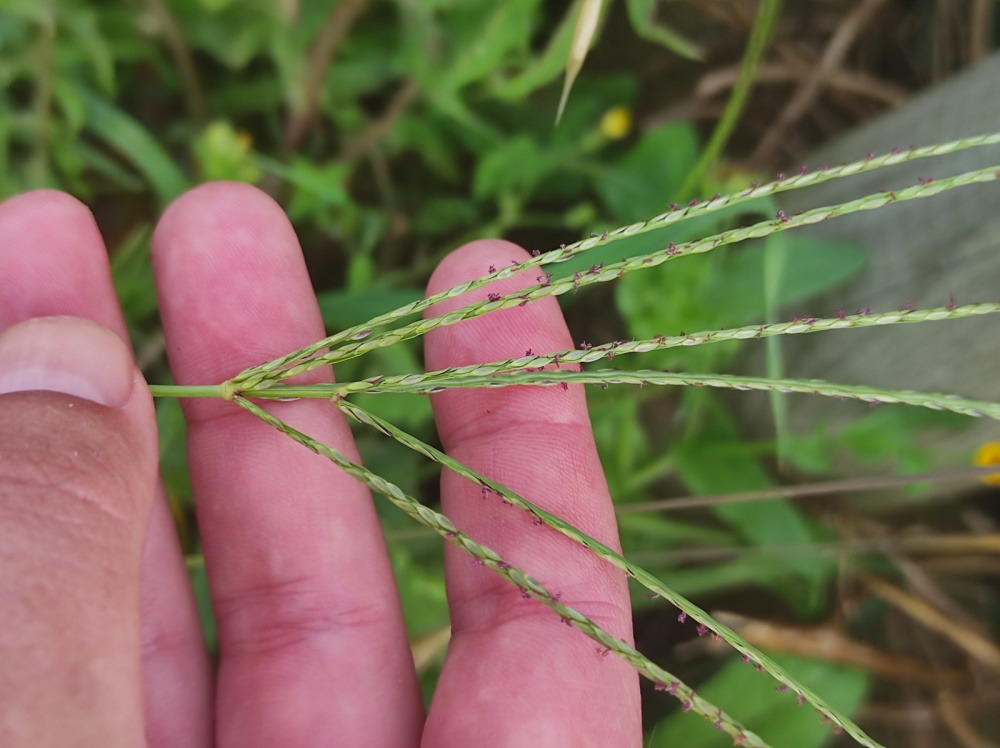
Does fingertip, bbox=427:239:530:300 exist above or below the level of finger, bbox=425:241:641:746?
above

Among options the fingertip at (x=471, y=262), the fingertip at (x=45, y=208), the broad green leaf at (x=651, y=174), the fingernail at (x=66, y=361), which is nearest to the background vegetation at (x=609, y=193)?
the broad green leaf at (x=651, y=174)

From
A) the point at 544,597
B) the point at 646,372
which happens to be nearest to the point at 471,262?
the point at 646,372

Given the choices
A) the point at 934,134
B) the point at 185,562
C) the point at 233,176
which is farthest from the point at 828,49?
the point at 185,562

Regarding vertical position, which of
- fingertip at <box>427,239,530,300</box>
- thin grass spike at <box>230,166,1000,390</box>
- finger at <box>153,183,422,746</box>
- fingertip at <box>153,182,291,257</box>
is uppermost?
thin grass spike at <box>230,166,1000,390</box>

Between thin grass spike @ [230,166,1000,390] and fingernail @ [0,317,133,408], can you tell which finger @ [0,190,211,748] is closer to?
fingernail @ [0,317,133,408]

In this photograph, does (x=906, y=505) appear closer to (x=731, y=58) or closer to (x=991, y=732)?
(x=991, y=732)

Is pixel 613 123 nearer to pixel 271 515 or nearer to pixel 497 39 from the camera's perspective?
pixel 497 39

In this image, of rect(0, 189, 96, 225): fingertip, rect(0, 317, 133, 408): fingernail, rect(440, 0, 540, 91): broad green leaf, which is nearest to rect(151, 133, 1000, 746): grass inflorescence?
rect(0, 317, 133, 408): fingernail
